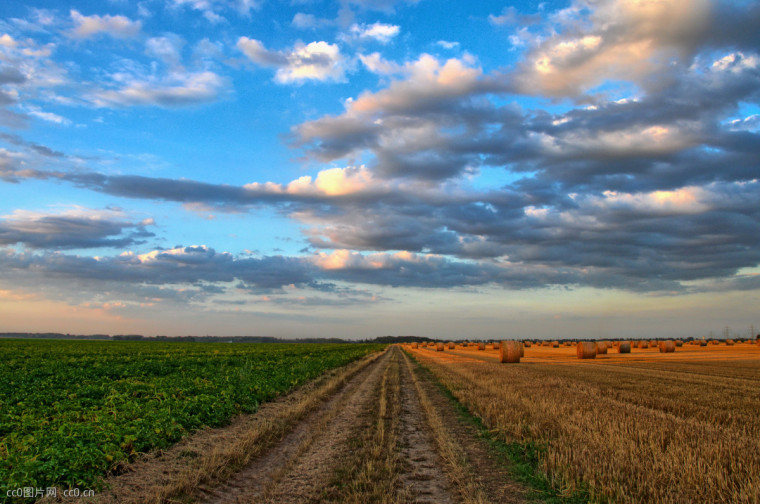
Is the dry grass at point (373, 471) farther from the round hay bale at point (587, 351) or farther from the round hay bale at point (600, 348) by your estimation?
the round hay bale at point (600, 348)

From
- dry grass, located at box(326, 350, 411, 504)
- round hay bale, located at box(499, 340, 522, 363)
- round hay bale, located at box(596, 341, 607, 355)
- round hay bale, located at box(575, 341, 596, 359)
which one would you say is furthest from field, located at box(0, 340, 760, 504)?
round hay bale, located at box(596, 341, 607, 355)

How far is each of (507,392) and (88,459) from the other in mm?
13929

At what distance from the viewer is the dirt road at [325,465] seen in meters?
7.10

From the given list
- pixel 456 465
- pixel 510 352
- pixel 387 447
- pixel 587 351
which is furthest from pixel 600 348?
pixel 456 465

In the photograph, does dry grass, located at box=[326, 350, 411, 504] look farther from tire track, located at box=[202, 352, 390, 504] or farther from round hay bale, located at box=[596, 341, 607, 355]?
round hay bale, located at box=[596, 341, 607, 355]

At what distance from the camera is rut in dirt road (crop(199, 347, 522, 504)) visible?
7.11 m

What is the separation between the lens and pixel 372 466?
8.45 meters

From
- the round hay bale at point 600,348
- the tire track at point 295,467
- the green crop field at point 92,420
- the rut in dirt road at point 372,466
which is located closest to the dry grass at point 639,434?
the rut in dirt road at point 372,466

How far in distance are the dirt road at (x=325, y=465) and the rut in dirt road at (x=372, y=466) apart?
0.02 meters

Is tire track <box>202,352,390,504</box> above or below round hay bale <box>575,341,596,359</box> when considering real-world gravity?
above

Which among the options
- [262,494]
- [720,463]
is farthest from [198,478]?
[720,463]

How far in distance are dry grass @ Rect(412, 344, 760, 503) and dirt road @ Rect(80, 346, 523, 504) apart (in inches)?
51.9

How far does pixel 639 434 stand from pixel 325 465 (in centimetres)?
683

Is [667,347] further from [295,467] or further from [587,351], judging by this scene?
[295,467]
